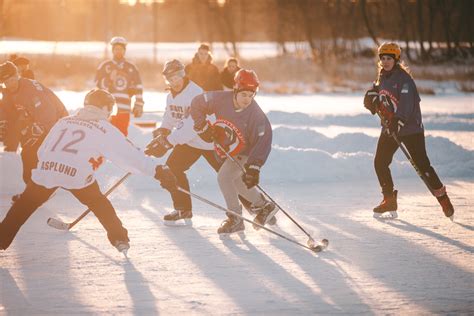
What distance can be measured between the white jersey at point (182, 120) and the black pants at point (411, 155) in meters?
1.52

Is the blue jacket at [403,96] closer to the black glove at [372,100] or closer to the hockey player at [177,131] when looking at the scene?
the black glove at [372,100]

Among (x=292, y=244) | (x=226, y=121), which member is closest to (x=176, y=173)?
(x=226, y=121)

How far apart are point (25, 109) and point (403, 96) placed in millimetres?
3153

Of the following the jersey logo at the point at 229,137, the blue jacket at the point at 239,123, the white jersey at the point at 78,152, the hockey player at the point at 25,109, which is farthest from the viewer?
the hockey player at the point at 25,109

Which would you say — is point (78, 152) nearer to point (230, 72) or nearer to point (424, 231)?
point (424, 231)

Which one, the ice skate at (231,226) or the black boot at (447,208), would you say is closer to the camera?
the ice skate at (231,226)

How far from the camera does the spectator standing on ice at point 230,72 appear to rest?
38.3ft

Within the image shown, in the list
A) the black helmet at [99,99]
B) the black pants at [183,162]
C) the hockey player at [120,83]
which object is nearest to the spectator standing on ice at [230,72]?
the hockey player at [120,83]

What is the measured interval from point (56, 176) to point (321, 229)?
2.25 m

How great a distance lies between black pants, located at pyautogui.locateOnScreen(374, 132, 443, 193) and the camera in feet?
23.1

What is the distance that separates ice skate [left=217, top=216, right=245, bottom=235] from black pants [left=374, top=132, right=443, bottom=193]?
1.48 metres

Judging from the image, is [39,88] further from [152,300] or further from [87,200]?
[152,300]

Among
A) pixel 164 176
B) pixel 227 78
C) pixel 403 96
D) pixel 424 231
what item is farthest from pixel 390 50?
pixel 227 78

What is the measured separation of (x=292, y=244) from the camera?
607 cm
